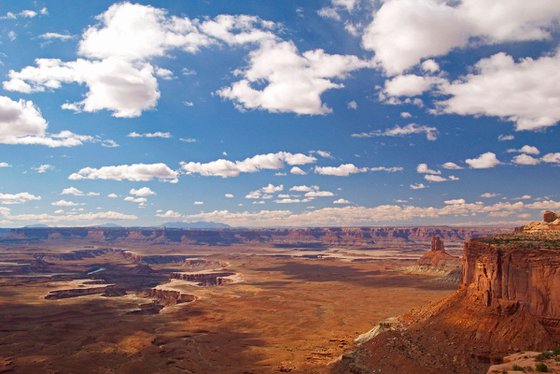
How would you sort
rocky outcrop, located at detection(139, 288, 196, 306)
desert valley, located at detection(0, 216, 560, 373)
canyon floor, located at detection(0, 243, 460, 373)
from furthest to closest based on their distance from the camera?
1. rocky outcrop, located at detection(139, 288, 196, 306)
2. canyon floor, located at detection(0, 243, 460, 373)
3. desert valley, located at detection(0, 216, 560, 373)

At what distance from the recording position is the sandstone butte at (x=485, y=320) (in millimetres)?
48750

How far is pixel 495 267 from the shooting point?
5369 cm

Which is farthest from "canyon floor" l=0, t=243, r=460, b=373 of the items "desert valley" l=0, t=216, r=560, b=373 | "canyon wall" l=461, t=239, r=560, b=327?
"canyon wall" l=461, t=239, r=560, b=327

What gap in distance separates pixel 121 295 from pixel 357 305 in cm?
8372

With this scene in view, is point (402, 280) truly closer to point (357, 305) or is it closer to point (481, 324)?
point (357, 305)

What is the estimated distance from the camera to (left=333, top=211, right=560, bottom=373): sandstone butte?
160ft

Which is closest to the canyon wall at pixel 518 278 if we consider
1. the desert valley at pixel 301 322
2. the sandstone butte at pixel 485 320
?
the sandstone butte at pixel 485 320

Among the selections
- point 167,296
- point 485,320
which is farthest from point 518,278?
point 167,296

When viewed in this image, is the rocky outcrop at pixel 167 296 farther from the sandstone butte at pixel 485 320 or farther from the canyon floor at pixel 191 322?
the sandstone butte at pixel 485 320

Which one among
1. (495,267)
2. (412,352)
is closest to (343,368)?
(412,352)

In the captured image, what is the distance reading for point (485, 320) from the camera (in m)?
52.8

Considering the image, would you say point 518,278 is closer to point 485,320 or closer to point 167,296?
point 485,320

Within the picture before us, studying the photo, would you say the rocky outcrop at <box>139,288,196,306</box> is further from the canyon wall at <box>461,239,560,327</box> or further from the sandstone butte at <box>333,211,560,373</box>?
the canyon wall at <box>461,239,560,327</box>

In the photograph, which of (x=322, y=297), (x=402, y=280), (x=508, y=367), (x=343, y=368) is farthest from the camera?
(x=402, y=280)
